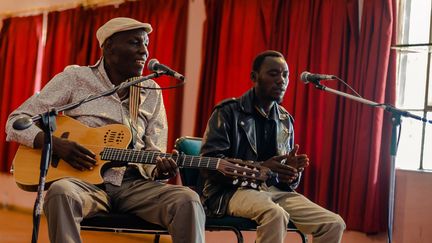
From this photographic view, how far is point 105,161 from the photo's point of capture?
8.69 feet

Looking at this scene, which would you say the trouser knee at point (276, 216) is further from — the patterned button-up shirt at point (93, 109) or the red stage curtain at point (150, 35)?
the red stage curtain at point (150, 35)

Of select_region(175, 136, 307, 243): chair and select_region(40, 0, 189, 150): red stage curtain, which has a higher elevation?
select_region(40, 0, 189, 150): red stage curtain

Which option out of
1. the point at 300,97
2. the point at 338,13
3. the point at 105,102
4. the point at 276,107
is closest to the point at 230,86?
the point at 300,97

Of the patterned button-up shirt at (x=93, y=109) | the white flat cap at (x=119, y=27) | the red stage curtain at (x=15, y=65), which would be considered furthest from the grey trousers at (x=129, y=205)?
the red stage curtain at (x=15, y=65)

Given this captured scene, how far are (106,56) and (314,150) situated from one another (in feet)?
5.94

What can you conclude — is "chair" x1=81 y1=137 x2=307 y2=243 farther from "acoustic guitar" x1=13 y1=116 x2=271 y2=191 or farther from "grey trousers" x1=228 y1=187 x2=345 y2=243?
"acoustic guitar" x1=13 y1=116 x2=271 y2=191

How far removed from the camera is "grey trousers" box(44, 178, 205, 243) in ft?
7.74

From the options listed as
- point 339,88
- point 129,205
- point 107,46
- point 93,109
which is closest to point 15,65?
point 339,88

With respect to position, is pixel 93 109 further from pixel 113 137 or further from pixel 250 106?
pixel 250 106

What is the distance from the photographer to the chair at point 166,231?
255cm

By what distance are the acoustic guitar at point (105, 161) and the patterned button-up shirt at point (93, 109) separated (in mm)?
75

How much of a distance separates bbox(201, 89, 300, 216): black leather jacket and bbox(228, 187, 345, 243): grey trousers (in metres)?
0.08

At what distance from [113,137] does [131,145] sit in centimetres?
10

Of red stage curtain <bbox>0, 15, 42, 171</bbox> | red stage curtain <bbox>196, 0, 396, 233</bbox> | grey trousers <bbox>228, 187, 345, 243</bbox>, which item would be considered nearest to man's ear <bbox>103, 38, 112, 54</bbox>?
grey trousers <bbox>228, 187, 345, 243</bbox>
